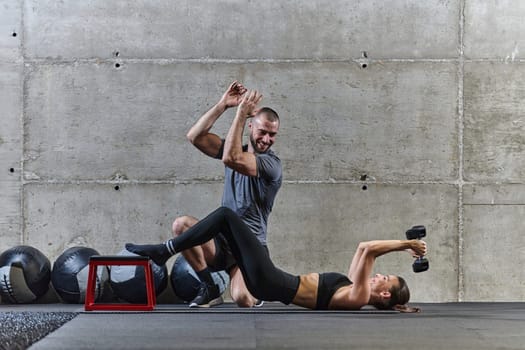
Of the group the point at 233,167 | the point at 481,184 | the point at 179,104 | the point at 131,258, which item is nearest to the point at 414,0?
the point at 481,184

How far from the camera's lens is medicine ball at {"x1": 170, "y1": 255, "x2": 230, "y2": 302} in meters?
6.41

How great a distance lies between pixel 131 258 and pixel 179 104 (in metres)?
2.06

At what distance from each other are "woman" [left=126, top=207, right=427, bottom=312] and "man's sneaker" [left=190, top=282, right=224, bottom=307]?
0.83m

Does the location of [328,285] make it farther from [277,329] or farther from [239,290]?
[277,329]

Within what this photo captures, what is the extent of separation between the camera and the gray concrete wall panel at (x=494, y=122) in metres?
7.45

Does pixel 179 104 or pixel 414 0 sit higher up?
pixel 414 0

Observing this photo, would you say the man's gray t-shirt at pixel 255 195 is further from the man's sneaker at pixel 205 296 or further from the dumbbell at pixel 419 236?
the dumbbell at pixel 419 236

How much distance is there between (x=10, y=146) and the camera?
24.5 feet

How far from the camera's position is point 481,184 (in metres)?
7.44

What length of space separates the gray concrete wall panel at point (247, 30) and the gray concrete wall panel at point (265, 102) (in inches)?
5.8

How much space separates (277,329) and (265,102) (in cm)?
319

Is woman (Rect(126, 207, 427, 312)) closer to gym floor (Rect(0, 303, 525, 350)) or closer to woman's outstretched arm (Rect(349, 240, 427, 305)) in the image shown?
woman's outstretched arm (Rect(349, 240, 427, 305))

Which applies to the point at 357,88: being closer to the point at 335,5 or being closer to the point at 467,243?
the point at 335,5

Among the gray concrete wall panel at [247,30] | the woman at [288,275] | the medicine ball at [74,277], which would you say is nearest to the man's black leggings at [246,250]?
the woman at [288,275]
